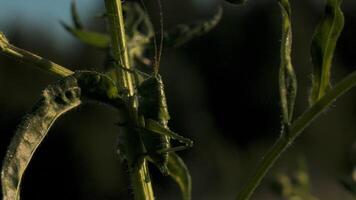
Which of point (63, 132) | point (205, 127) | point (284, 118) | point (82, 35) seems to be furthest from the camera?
point (205, 127)

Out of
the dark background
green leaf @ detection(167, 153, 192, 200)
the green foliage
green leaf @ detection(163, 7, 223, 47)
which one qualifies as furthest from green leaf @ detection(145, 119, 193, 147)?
the dark background

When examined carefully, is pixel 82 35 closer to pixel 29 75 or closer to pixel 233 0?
pixel 233 0

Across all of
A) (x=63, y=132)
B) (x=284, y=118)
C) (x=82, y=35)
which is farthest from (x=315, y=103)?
→ (x=63, y=132)

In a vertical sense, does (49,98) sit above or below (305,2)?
above

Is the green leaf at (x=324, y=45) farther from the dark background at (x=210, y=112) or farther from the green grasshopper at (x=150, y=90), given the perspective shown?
the dark background at (x=210, y=112)

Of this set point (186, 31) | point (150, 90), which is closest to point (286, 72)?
point (150, 90)

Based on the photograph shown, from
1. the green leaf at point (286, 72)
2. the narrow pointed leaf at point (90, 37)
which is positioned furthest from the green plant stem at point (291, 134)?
the narrow pointed leaf at point (90, 37)
